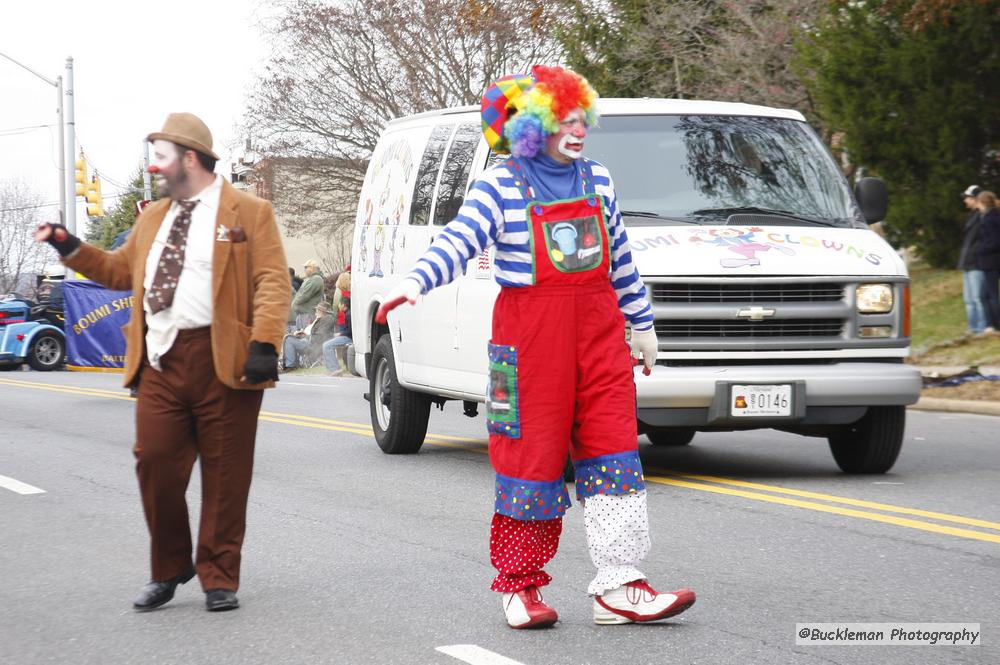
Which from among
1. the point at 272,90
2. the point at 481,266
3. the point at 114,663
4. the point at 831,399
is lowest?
the point at 114,663

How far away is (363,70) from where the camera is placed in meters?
37.7

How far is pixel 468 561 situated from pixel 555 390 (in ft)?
5.32

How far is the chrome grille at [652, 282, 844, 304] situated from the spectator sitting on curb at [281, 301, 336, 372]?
15692mm

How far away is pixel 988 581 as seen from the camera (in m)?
5.96

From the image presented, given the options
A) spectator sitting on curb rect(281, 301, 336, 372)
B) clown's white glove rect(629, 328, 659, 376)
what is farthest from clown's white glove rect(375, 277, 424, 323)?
spectator sitting on curb rect(281, 301, 336, 372)

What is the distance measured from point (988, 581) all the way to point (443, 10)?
3072cm

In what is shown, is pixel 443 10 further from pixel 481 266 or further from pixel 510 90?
pixel 510 90

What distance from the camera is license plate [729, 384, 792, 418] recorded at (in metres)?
8.30

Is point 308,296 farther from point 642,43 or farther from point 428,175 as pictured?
point 428,175

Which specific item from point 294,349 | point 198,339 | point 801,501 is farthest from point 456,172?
point 294,349

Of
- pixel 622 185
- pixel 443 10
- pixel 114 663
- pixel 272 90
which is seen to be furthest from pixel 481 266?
pixel 272 90

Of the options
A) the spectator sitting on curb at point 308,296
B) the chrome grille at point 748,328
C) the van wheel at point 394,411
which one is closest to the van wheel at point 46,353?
the spectator sitting on curb at point 308,296

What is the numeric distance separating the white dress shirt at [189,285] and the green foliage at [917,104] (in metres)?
13.7

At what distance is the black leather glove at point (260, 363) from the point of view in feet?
18.1
